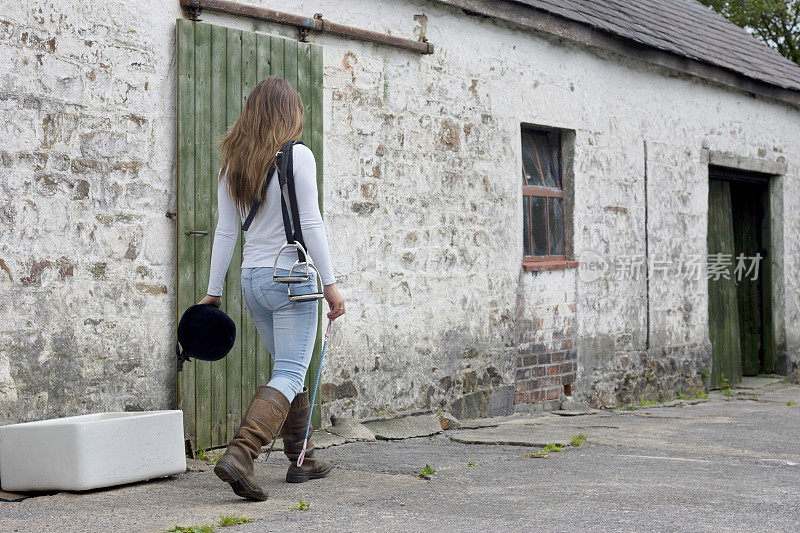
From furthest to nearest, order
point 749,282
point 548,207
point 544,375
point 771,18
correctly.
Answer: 1. point 771,18
2. point 749,282
3. point 548,207
4. point 544,375

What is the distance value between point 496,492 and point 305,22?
10.9ft

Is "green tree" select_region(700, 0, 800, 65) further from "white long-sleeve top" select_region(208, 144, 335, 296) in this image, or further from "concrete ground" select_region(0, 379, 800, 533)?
"white long-sleeve top" select_region(208, 144, 335, 296)

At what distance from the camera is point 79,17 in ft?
17.7

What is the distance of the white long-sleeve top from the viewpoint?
177 inches

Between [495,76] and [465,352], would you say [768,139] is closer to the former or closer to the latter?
[495,76]

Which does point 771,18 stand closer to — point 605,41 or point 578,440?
point 605,41

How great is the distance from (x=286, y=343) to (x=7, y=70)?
2004 millimetres

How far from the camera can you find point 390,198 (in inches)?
282

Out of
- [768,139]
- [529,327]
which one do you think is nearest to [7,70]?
[529,327]

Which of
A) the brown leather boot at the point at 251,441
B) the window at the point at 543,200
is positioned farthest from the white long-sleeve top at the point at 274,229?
the window at the point at 543,200

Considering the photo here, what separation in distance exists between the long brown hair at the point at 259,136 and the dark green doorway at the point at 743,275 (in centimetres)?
768

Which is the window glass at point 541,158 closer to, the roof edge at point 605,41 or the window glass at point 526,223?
the window glass at point 526,223

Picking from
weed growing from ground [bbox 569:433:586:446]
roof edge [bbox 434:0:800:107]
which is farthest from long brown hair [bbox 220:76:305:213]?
roof edge [bbox 434:0:800:107]

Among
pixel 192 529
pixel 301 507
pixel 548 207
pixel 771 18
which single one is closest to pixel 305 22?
pixel 548 207
